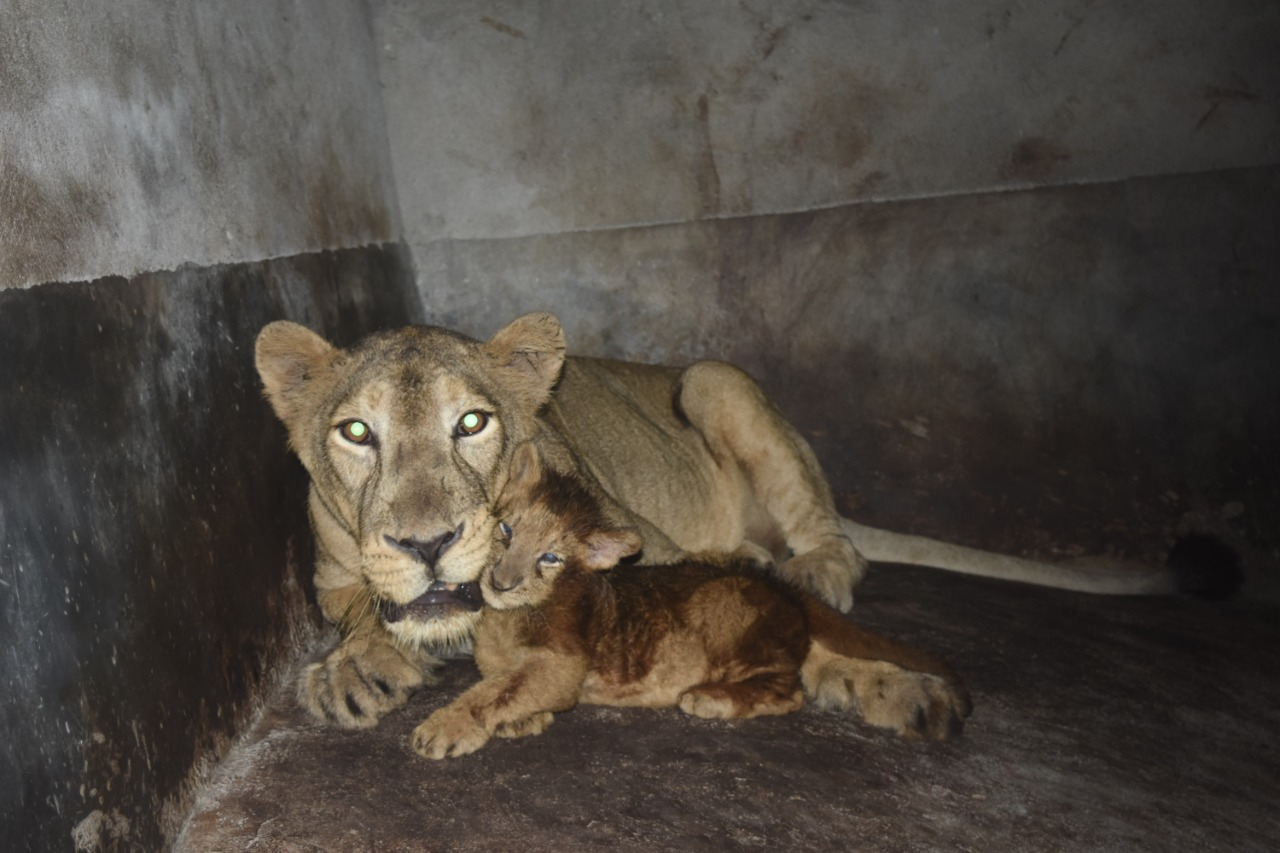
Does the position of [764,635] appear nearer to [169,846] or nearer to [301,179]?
[169,846]

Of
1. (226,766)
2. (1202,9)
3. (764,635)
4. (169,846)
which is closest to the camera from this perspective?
(169,846)

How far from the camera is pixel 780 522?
5.60 metres

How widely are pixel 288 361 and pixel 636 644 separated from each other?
1494mm

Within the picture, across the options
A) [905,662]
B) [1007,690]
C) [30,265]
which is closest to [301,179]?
[30,265]

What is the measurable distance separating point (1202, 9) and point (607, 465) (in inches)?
140

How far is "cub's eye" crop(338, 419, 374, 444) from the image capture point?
3508 mm

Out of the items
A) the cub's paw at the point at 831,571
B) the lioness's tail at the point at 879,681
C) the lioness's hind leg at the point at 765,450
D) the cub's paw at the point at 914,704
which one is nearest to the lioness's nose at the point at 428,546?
the lioness's tail at the point at 879,681

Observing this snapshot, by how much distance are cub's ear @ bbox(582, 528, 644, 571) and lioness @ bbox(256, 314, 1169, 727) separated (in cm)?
18

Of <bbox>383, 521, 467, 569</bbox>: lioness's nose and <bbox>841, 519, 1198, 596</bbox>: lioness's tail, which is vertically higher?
<bbox>383, 521, 467, 569</bbox>: lioness's nose

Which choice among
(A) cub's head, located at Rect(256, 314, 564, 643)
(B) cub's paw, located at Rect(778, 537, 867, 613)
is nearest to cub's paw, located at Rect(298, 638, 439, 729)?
(A) cub's head, located at Rect(256, 314, 564, 643)

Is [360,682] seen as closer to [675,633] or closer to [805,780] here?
[675,633]

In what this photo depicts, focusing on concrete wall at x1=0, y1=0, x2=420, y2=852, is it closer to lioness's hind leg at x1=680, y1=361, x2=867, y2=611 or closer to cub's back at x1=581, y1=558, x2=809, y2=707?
cub's back at x1=581, y1=558, x2=809, y2=707

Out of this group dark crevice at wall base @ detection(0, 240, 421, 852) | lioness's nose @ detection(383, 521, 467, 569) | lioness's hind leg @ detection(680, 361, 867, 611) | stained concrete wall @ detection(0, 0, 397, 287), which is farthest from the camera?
lioness's hind leg @ detection(680, 361, 867, 611)

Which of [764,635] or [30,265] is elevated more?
[30,265]
